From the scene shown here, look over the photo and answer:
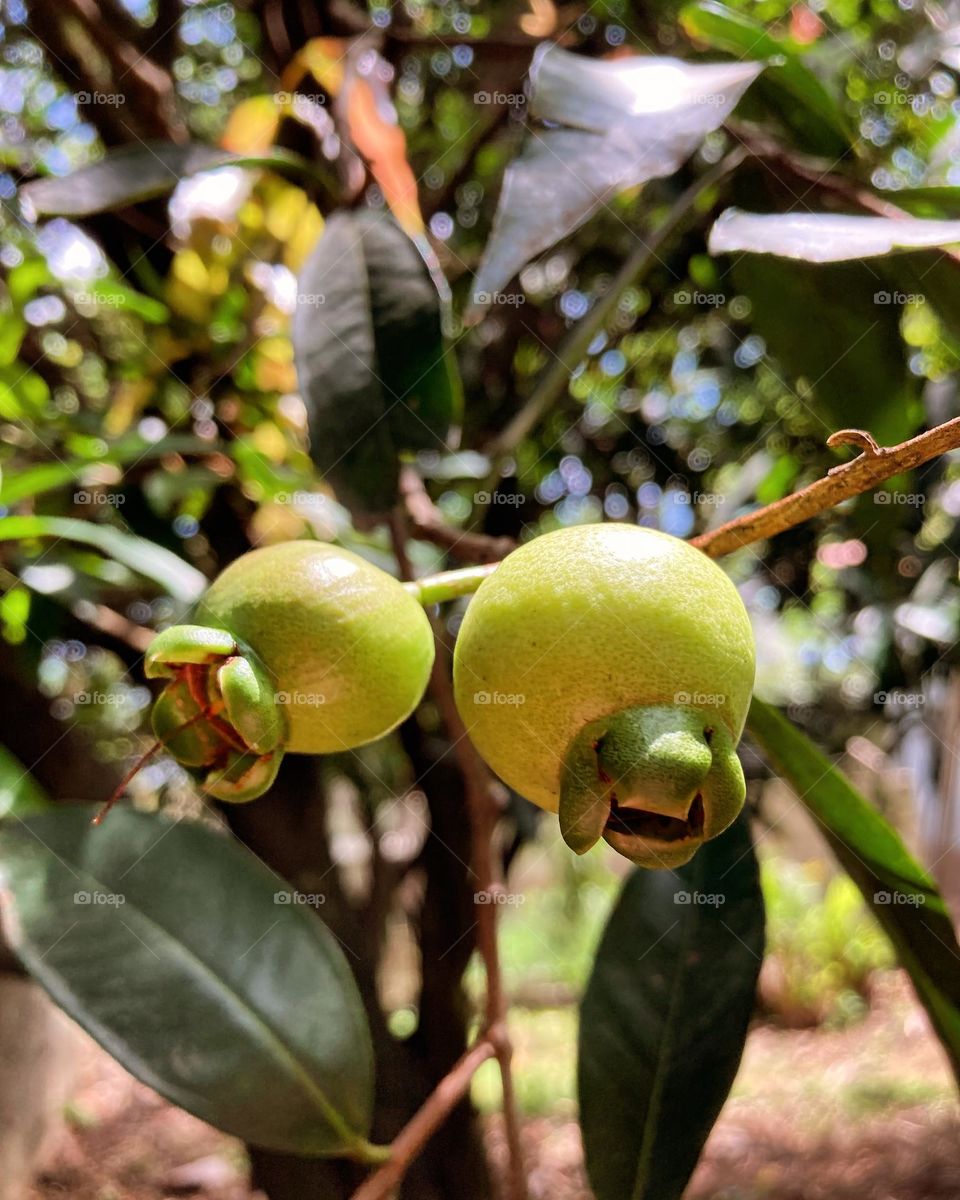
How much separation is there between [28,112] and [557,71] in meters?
1.56

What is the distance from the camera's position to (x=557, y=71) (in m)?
0.65

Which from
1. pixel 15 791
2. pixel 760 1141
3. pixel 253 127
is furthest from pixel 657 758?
pixel 760 1141

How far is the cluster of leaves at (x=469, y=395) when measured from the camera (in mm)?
542

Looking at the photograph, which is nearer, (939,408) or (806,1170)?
(939,408)

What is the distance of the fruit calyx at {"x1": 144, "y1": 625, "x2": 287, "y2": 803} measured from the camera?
459 millimetres

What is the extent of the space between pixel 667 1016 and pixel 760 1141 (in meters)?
2.16

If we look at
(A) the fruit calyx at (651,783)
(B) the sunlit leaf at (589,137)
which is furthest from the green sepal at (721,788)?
(B) the sunlit leaf at (589,137)

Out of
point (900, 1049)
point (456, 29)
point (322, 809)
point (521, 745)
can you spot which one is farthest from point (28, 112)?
point (900, 1049)

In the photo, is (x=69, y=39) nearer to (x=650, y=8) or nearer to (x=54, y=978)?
(x=650, y=8)

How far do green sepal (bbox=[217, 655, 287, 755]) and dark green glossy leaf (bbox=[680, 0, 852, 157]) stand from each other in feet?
2.06

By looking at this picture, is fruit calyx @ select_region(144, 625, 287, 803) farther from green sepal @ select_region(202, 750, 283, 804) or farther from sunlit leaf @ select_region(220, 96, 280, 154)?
sunlit leaf @ select_region(220, 96, 280, 154)

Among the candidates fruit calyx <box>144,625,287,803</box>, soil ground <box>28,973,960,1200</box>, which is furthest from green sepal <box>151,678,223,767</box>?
soil ground <box>28,973,960,1200</box>

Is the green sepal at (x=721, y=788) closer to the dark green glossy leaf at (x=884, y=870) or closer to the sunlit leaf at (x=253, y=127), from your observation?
the dark green glossy leaf at (x=884, y=870)

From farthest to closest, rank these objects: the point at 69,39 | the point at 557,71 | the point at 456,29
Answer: the point at 456,29 < the point at 69,39 < the point at 557,71
